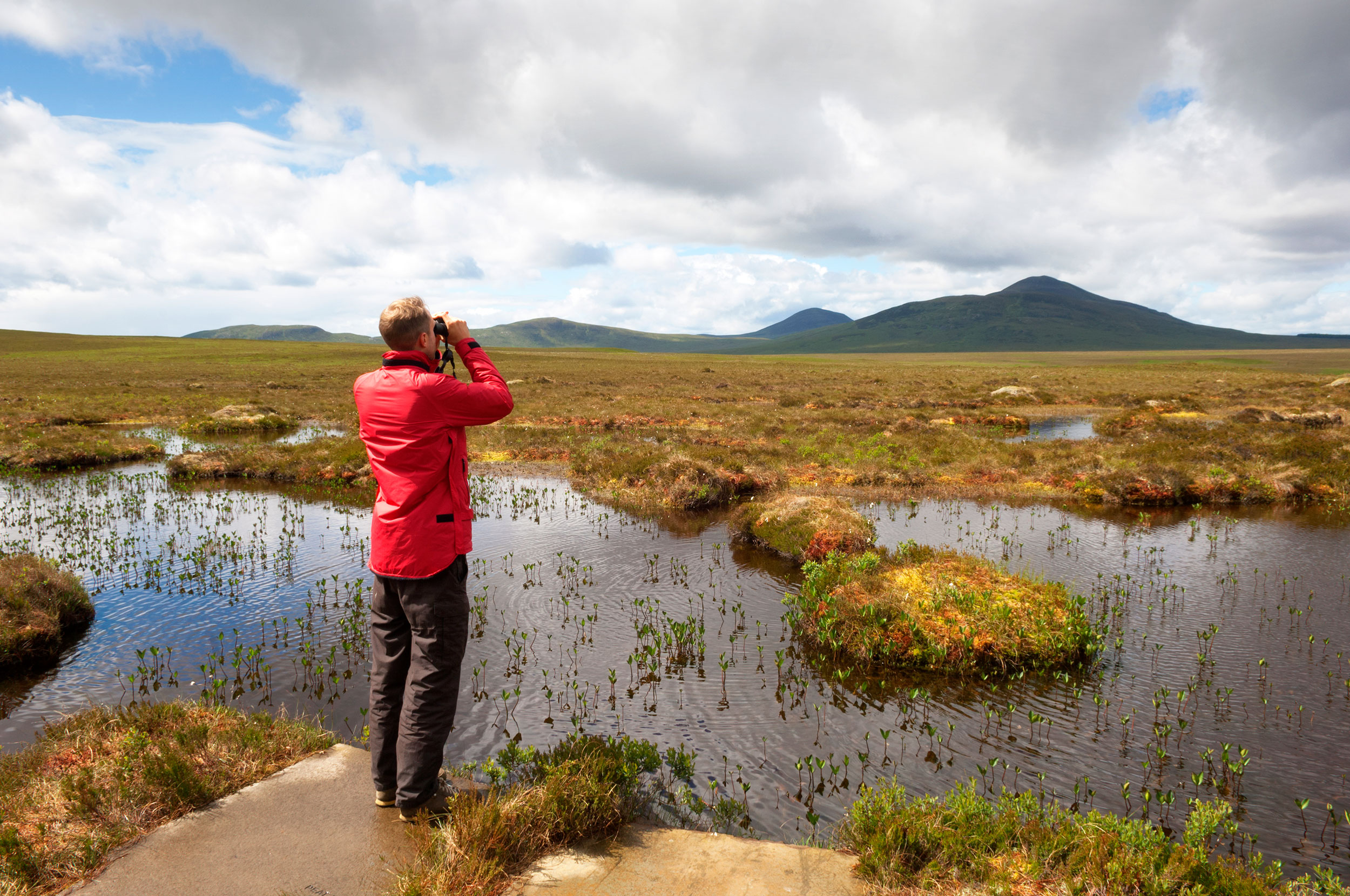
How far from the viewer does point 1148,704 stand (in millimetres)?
8031

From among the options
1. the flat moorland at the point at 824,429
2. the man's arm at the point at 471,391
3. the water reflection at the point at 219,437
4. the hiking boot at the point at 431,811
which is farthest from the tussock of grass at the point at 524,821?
the water reflection at the point at 219,437

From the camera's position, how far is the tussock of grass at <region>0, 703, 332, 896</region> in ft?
14.3

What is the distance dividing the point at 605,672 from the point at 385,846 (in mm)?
4452

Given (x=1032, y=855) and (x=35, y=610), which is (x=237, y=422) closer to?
(x=35, y=610)

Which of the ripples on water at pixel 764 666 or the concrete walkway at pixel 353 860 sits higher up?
the concrete walkway at pixel 353 860

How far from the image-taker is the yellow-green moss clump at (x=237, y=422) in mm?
34906

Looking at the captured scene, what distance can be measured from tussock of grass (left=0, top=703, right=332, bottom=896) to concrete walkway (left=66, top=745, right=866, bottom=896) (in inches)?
7.7

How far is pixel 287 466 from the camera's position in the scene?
75.3ft

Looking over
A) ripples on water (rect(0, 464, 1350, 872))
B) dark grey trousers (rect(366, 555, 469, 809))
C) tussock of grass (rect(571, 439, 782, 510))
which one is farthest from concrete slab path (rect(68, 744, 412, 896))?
Result: tussock of grass (rect(571, 439, 782, 510))

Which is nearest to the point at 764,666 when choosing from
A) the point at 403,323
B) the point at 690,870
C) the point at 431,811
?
the point at 690,870

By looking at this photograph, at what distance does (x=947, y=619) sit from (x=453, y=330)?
7625 mm

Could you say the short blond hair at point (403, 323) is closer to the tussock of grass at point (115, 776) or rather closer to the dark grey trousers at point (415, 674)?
the dark grey trousers at point (415, 674)

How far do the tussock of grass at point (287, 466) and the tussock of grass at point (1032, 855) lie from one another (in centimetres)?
1970

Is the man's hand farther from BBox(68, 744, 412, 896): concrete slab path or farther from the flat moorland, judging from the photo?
the flat moorland
